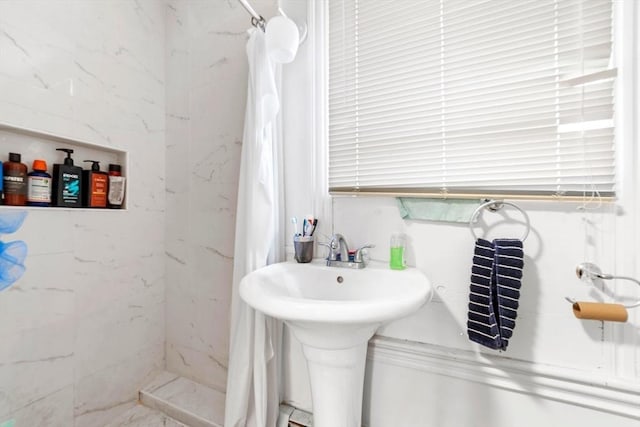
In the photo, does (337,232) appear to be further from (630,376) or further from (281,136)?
(630,376)

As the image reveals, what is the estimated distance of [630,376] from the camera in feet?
2.35

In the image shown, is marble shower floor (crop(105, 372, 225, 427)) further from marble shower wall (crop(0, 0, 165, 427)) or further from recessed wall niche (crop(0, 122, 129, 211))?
recessed wall niche (crop(0, 122, 129, 211))

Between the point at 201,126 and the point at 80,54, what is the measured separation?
53 centimetres

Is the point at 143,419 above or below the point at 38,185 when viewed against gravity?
below

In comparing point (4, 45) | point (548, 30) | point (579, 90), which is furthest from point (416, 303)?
point (4, 45)

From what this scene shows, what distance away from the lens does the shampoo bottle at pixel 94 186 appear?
1.13m

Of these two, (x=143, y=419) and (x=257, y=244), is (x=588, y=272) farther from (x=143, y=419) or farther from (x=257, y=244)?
(x=143, y=419)

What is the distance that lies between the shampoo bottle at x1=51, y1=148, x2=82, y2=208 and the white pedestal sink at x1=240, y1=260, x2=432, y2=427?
2.84 feet

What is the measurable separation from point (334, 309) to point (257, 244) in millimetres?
503

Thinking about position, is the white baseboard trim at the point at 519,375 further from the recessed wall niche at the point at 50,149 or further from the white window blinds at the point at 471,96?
the recessed wall niche at the point at 50,149

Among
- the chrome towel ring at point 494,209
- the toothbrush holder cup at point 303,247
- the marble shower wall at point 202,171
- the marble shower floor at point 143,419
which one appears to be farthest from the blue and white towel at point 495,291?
the marble shower floor at point 143,419

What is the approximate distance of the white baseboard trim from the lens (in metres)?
0.71

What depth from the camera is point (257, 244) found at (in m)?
0.99

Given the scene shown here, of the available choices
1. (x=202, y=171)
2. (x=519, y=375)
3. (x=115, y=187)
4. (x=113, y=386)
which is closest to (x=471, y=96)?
(x=519, y=375)
